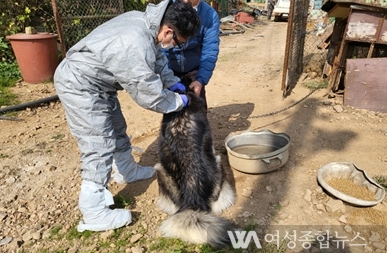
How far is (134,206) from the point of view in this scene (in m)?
2.94

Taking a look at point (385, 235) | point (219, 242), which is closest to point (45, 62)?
point (219, 242)

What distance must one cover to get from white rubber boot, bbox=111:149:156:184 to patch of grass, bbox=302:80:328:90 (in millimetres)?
3810

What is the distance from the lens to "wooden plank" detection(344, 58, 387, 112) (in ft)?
14.9

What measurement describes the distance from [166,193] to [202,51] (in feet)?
5.49

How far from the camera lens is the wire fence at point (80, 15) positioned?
6.68 metres

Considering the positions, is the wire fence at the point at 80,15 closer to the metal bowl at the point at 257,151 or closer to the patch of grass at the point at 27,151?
the patch of grass at the point at 27,151

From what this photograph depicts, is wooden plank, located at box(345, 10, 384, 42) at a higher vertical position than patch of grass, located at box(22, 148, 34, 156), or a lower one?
higher

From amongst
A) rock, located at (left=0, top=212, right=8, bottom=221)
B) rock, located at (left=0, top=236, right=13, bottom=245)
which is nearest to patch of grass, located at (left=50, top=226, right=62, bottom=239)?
rock, located at (left=0, top=236, right=13, bottom=245)

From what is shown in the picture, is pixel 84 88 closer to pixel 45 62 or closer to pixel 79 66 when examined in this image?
pixel 79 66

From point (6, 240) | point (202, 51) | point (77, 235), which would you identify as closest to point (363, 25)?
point (202, 51)

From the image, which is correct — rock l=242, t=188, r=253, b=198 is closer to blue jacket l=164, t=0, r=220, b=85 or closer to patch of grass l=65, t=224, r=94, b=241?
blue jacket l=164, t=0, r=220, b=85

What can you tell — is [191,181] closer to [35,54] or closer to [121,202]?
[121,202]

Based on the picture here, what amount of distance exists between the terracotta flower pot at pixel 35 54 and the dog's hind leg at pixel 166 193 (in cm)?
471

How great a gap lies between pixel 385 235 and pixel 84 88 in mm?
2802
